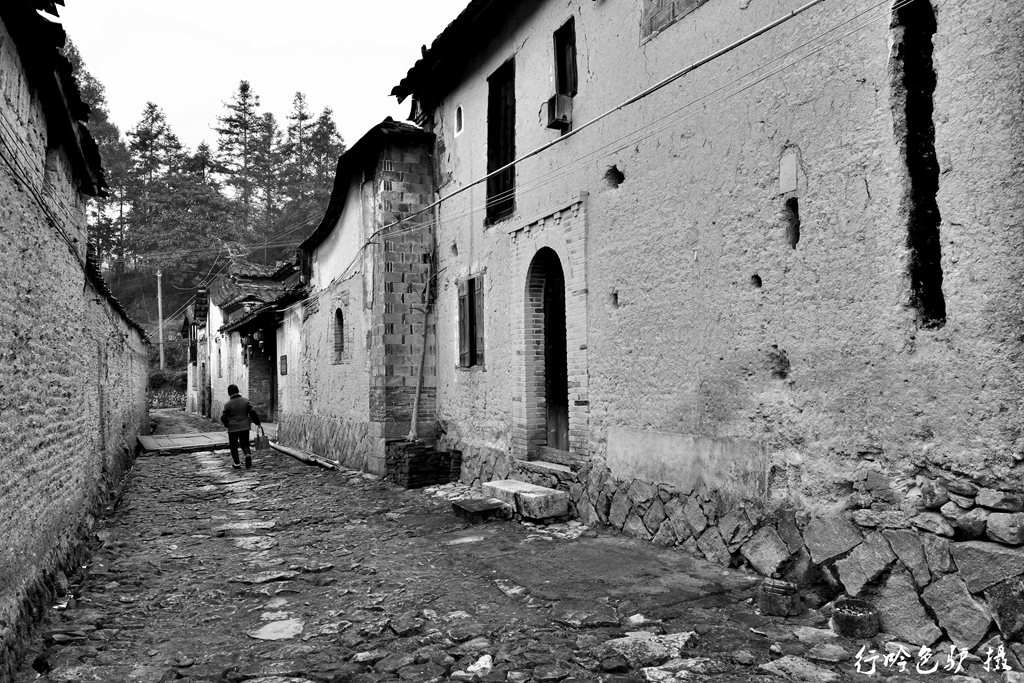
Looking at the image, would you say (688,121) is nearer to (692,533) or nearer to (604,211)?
(604,211)

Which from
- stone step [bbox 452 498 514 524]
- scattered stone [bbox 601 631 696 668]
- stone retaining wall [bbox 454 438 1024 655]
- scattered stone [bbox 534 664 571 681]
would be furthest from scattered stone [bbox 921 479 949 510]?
stone step [bbox 452 498 514 524]

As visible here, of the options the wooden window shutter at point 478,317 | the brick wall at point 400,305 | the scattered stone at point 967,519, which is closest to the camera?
the scattered stone at point 967,519

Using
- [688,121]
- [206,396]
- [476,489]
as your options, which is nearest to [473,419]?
[476,489]

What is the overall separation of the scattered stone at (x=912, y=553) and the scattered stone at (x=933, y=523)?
73 millimetres

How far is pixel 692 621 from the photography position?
428 cm

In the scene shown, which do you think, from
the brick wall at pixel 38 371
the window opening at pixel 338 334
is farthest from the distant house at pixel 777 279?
the window opening at pixel 338 334

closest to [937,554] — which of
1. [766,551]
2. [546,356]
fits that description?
[766,551]

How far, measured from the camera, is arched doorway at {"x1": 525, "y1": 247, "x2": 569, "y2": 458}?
8.27 m

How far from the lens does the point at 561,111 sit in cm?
762

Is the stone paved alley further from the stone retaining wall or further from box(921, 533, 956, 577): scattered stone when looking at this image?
box(921, 533, 956, 577): scattered stone

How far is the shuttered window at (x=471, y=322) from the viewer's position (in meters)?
9.48

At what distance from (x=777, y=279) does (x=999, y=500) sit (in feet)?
6.51

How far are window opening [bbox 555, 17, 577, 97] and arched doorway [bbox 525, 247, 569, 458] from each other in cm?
187

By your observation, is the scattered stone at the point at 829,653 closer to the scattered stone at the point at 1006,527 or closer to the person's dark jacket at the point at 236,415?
the scattered stone at the point at 1006,527
